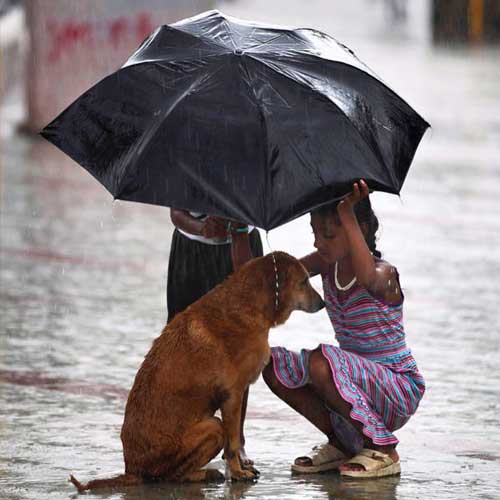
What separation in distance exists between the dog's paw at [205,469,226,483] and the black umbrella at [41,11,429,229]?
1.05 metres

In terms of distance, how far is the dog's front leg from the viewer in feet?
17.9

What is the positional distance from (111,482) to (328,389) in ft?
2.86

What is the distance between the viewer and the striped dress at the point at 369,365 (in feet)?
18.7

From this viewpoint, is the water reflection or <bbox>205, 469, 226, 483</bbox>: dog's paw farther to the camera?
<bbox>205, 469, 226, 483</bbox>: dog's paw

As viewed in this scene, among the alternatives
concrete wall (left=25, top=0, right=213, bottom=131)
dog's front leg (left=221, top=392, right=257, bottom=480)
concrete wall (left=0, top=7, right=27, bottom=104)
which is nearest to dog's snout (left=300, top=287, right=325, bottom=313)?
dog's front leg (left=221, top=392, right=257, bottom=480)

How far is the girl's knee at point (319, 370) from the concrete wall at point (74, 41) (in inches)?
413

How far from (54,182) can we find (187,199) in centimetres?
851

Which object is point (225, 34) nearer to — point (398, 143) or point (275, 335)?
point (398, 143)

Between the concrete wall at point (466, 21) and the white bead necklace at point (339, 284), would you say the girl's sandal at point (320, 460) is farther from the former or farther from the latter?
the concrete wall at point (466, 21)

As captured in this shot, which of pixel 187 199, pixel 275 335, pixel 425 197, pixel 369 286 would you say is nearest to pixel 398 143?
pixel 369 286

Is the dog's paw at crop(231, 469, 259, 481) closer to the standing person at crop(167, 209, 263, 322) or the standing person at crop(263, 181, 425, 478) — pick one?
the standing person at crop(263, 181, 425, 478)

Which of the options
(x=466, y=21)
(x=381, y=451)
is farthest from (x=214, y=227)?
(x=466, y=21)

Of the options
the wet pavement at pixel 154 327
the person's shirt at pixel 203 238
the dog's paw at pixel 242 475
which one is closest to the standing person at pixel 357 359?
the wet pavement at pixel 154 327

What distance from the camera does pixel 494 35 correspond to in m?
28.0
